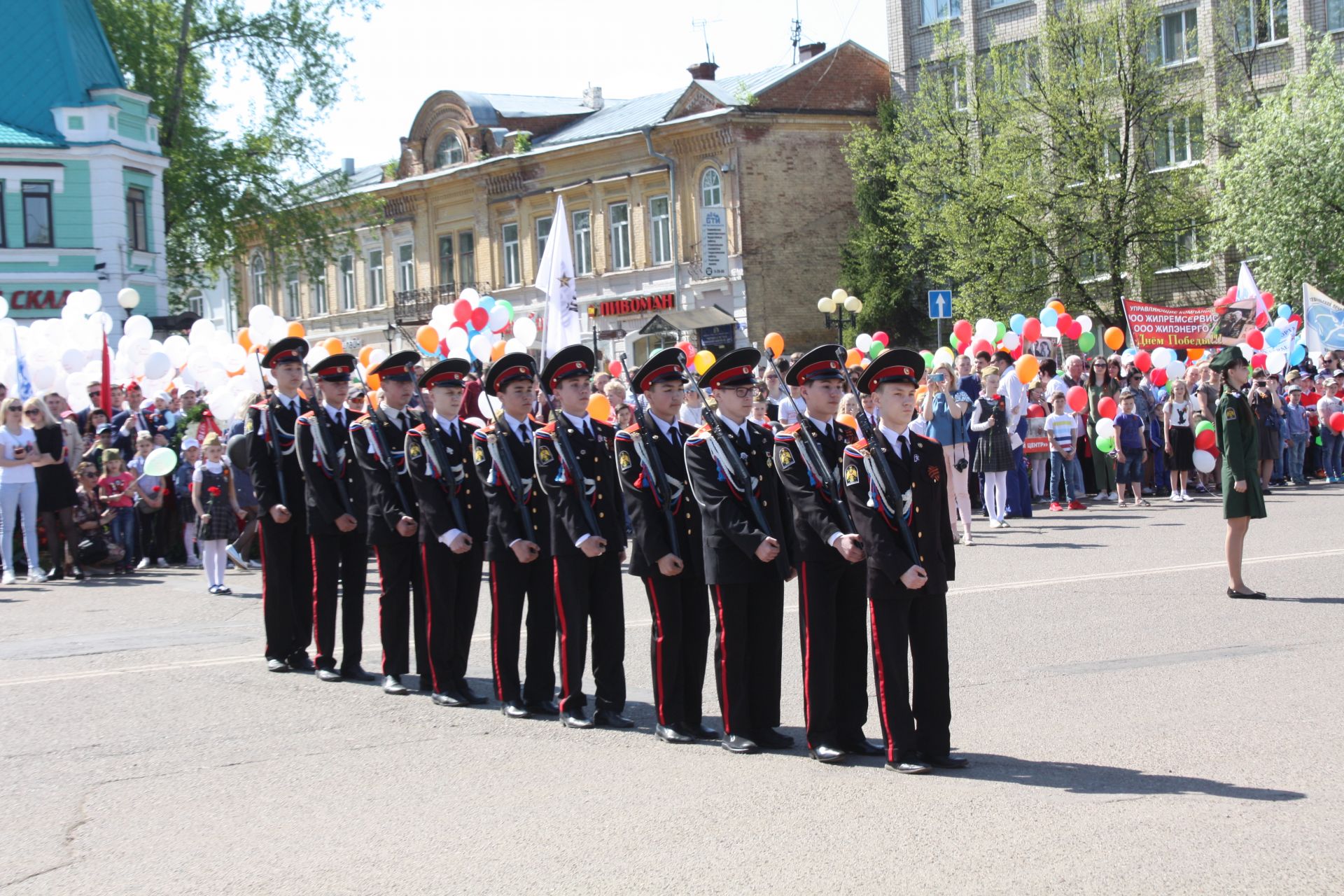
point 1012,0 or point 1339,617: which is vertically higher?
point 1012,0

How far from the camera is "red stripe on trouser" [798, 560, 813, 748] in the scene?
22.5ft

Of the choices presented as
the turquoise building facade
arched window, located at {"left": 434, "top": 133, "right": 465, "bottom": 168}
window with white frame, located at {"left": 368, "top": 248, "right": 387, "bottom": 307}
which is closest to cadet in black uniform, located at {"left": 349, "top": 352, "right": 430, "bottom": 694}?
the turquoise building facade

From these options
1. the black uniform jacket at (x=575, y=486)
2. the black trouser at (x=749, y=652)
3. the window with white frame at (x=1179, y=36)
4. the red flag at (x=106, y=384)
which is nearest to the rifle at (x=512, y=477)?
the black uniform jacket at (x=575, y=486)

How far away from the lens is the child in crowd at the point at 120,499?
16.1 metres

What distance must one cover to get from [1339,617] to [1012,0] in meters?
38.4

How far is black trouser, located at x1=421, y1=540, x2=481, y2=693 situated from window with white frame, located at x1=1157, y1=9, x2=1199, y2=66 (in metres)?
37.2

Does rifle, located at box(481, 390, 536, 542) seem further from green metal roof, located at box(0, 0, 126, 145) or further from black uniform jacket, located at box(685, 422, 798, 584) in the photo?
green metal roof, located at box(0, 0, 126, 145)

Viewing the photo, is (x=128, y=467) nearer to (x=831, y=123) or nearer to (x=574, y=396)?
(x=574, y=396)

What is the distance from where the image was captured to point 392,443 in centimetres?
911

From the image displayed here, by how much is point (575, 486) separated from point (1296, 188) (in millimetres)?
31701

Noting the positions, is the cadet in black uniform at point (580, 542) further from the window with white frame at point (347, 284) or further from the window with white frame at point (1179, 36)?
the window with white frame at point (347, 284)

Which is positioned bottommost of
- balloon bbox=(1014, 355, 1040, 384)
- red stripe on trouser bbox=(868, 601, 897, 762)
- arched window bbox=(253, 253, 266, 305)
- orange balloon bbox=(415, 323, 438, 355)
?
red stripe on trouser bbox=(868, 601, 897, 762)

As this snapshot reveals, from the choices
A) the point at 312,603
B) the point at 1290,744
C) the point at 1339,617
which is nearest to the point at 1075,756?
the point at 1290,744

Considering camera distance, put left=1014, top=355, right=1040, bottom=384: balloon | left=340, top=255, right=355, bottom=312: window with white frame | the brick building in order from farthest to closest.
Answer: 1. left=340, top=255, right=355, bottom=312: window with white frame
2. the brick building
3. left=1014, top=355, right=1040, bottom=384: balloon
